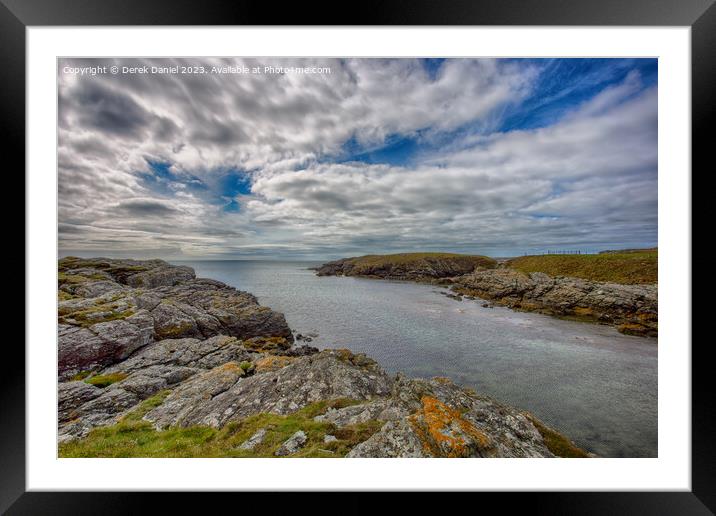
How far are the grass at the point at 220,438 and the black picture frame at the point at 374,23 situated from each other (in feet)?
1.83

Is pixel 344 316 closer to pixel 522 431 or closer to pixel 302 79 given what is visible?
pixel 522 431

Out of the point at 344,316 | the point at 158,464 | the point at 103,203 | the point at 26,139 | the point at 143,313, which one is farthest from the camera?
the point at 344,316

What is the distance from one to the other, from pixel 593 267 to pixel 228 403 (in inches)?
868

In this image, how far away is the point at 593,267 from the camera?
14.8 meters

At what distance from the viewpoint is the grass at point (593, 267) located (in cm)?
1083

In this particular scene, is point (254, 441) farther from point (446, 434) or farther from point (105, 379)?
point (105, 379)

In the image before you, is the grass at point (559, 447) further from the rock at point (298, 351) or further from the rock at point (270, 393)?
the rock at point (298, 351)

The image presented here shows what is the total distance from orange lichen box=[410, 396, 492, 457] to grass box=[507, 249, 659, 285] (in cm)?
1198

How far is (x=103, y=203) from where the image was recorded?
5.41 metres

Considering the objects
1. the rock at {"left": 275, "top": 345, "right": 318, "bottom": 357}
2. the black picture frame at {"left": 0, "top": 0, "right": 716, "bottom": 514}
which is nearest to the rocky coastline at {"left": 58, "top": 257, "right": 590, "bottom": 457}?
the black picture frame at {"left": 0, "top": 0, "right": 716, "bottom": 514}

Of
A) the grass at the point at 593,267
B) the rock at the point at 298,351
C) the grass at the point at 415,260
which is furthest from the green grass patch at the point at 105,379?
the grass at the point at 415,260

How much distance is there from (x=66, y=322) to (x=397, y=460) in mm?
9747

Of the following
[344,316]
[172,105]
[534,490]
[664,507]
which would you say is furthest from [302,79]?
[344,316]

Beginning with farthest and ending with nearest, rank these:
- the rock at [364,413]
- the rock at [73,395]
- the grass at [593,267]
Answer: the grass at [593,267]
the rock at [73,395]
the rock at [364,413]
